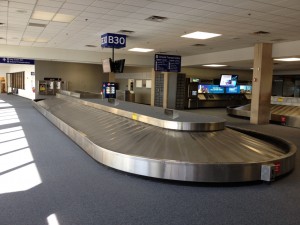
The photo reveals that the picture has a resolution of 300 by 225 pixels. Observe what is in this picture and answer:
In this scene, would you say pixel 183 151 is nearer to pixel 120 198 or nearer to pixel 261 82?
pixel 120 198

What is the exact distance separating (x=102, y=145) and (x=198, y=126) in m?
1.97

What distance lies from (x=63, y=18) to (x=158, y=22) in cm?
304

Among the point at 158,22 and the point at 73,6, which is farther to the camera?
the point at 158,22

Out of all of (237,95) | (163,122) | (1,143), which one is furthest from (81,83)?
(163,122)

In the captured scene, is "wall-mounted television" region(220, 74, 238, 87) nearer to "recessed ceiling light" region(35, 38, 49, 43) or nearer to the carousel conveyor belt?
the carousel conveyor belt

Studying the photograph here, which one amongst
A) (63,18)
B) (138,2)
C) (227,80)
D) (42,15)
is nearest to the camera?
(138,2)

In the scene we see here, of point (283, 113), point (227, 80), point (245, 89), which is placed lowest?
Result: point (283, 113)

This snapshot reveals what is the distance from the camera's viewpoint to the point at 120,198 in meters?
4.00

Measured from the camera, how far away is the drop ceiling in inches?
289

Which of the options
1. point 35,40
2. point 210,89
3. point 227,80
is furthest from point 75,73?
point 227,80

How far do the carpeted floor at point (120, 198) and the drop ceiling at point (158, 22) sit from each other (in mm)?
4140

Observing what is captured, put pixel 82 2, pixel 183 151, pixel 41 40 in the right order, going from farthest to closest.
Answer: pixel 41 40 < pixel 82 2 < pixel 183 151

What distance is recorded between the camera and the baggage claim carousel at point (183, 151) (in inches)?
181

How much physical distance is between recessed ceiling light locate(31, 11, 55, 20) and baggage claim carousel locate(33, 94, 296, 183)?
12.8 ft
